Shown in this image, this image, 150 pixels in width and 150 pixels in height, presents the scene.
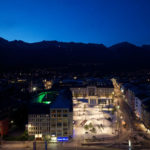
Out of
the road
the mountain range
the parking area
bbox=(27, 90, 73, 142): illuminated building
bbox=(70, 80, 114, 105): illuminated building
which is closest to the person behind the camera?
the road

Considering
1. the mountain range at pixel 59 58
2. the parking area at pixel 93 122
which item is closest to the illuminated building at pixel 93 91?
the parking area at pixel 93 122

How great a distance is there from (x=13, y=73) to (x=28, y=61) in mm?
25685

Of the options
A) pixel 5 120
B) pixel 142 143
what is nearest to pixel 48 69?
pixel 5 120

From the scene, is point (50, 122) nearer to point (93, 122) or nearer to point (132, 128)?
point (93, 122)

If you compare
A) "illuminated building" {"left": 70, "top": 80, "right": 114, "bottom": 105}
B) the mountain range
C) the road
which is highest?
the mountain range

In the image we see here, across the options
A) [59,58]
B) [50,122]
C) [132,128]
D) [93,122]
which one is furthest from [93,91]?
[59,58]

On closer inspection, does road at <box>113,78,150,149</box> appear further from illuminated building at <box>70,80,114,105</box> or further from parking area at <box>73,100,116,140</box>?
illuminated building at <box>70,80,114,105</box>

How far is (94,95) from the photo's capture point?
60.8 meters

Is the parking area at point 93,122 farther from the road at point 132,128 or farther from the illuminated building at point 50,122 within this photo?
the illuminated building at point 50,122

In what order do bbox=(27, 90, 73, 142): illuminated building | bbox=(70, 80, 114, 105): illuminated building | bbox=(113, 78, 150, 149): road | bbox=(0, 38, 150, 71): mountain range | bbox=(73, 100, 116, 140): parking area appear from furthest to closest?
bbox=(0, 38, 150, 71): mountain range < bbox=(70, 80, 114, 105): illuminated building < bbox=(73, 100, 116, 140): parking area < bbox=(27, 90, 73, 142): illuminated building < bbox=(113, 78, 150, 149): road

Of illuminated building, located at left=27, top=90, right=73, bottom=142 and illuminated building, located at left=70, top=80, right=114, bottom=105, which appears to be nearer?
illuminated building, located at left=27, top=90, right=73, bottom=142

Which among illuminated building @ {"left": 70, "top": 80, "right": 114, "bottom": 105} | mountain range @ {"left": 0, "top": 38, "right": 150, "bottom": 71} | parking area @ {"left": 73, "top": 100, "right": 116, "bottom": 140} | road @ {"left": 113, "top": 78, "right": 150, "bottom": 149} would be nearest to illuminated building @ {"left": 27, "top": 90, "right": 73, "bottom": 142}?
parking area @ {"left": 73, "top": 100, "right": 116, "bottom": 140}

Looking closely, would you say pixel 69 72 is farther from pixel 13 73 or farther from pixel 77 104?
pixel 77 104

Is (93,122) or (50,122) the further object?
(93,122)
